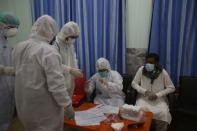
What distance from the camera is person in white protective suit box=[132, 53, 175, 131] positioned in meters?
2.63

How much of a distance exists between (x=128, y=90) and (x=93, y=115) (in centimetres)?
89

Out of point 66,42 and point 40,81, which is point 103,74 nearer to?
point 66,42

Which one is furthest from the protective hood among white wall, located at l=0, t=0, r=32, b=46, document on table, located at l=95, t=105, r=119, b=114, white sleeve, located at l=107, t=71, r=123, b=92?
white wall, located at l=0, t=0, r=32, b=46

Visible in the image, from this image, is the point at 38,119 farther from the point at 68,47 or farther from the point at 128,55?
the point at 128,55

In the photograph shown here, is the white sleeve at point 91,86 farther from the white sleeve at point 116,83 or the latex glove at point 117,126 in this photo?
the latex glove at point 117,126

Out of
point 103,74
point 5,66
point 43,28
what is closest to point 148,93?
point 103,74

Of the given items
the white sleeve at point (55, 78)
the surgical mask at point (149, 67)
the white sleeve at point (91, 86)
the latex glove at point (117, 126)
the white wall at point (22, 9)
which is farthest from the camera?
the white wall at point (22, 9)

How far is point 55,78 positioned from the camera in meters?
1.52

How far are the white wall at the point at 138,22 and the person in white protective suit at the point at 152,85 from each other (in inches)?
19.2

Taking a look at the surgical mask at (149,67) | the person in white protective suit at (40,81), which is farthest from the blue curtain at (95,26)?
the person in white protective suit at (40,81)

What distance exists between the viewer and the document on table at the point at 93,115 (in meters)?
2.01

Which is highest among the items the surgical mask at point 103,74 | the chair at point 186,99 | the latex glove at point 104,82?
the surgical mask at point 103,74

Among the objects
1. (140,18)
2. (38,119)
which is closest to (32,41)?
(38,119)

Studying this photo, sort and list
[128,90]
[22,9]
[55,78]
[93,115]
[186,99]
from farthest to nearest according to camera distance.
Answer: [22,9] < [128,90] < [186,99] < [93,115] < [55,78]
